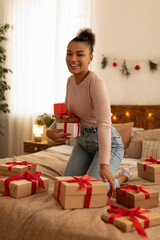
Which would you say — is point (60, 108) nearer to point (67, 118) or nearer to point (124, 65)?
point (67, 118)

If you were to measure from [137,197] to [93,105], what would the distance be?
2.11 feet

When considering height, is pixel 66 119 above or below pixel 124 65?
below

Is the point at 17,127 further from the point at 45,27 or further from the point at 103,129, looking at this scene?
the point at 103,129

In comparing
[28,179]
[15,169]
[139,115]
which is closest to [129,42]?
[139,115]

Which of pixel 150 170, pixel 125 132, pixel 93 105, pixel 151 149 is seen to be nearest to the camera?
pixel 93 105

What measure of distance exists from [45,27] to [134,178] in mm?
3225

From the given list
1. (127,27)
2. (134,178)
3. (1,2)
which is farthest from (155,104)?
(1,2)

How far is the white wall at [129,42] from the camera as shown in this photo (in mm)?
3350

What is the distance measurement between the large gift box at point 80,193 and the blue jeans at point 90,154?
335 millimetres

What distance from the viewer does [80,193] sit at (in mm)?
1201

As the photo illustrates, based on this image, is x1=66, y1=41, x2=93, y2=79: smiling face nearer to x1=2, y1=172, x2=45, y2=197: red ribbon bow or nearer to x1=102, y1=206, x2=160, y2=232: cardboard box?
x1=2, y1=172, x2=45, y2=197: red ribbon bow

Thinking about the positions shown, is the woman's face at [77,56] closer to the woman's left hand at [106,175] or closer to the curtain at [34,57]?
the woman's left hand at [106,175]

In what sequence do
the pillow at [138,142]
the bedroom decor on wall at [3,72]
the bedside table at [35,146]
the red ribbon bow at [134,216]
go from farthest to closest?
the bedroom decor on wall at [3,72], the bedside table at [35,146], the pillow at [138,142], the red ribbon bow at [134,216]

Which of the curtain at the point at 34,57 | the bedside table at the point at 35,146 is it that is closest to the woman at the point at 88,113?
the bedside table at the point at 35,146
